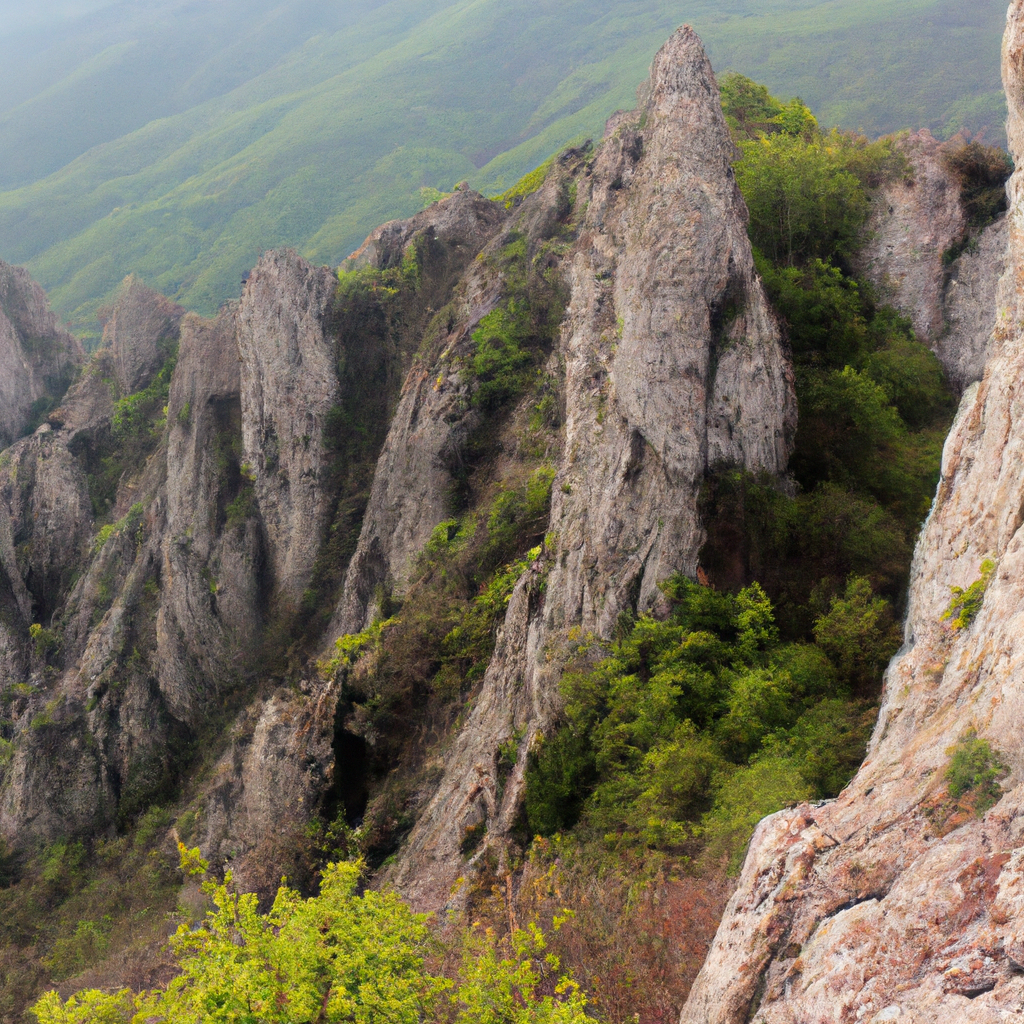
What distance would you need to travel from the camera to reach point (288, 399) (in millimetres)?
31891

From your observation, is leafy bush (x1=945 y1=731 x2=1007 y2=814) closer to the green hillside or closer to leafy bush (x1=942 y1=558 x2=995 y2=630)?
leafy bush (x1=942 y1=558 x2=995 y2=630)

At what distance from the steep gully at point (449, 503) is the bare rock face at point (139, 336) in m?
0.23

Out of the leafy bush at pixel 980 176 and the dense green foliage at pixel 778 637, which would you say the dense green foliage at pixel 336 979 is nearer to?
the dense green foliage at pixel 778 637

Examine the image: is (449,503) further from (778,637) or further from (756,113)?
(756,113)

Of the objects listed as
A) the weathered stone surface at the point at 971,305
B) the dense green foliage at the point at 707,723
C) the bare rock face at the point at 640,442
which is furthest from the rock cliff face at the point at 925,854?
the weathered stone surface at the point at 971,305

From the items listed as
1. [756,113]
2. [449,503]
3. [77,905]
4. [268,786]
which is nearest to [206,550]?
[268,786]

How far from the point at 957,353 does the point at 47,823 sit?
124 feet

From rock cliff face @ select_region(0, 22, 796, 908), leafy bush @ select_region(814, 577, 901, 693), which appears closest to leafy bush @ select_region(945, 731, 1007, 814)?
leafy bush @ select_region(814, 577, 901, 693)

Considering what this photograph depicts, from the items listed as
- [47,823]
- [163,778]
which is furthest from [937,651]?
[47,823]

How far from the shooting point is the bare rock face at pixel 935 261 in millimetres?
21688

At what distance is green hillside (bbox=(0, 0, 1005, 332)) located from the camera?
102 meters

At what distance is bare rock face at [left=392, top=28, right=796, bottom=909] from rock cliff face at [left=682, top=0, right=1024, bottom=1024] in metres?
6.54

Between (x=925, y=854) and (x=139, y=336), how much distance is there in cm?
4893

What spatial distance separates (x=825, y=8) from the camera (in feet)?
398
